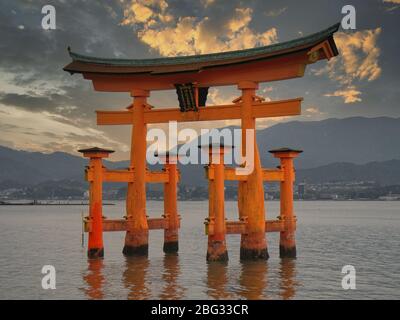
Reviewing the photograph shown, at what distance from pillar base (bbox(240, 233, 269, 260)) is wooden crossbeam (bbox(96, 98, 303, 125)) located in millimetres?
5325

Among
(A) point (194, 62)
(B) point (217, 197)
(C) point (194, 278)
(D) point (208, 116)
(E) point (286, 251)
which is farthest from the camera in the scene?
(E) point (286, 251)

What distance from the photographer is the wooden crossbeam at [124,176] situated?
2392 centimetres

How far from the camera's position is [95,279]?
834 inches

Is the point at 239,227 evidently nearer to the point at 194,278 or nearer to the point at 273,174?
the point at 194,278

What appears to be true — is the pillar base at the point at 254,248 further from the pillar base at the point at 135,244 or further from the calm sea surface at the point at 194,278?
the pillar base at the point at 135,244

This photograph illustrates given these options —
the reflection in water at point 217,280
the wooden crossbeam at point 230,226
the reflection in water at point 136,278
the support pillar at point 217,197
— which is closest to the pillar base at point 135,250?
the reflection in water at point 136,278

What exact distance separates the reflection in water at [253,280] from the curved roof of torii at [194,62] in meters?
8.25

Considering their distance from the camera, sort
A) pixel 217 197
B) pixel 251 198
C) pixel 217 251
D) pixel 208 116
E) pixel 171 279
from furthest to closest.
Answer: pixel 208 116 < pixel 251 198 < pixel 217 251 < pixel 217 197 < pixel 171 279

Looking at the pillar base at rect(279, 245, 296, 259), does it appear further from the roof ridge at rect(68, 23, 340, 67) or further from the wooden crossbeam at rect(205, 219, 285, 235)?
the roof ridge at rect(68, 23, 340, 67)

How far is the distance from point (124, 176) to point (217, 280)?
7.17m

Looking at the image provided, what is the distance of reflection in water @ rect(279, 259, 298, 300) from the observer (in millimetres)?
18798

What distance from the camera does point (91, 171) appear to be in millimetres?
23797

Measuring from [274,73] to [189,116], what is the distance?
171 inches

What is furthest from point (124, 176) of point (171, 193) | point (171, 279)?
point (171, 279)
